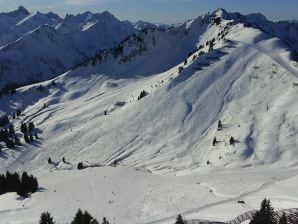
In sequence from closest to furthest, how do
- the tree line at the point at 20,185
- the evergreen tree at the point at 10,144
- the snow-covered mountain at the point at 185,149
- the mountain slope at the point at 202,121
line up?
the snow-covered mountain at the point at 185,149, the tree line at the point at 20,185, the mountain slope at the point at 202,121, the evergreen tree at the point at 10,144

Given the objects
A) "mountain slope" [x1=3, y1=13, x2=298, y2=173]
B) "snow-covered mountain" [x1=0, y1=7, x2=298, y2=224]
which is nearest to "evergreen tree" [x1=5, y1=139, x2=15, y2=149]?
"snow-covered mountain" [x1=0, y1=7, x2=298, y2=224]

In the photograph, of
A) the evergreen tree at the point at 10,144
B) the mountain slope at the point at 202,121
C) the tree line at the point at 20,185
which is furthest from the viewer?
the evergreen tree at the point at 10,144

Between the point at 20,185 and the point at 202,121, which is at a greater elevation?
the point at 202,121

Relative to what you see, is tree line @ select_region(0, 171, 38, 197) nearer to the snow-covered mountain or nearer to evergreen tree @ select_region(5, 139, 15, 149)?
the snow-covered mountain

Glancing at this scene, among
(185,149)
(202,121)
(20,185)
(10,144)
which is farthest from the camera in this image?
(10,144)

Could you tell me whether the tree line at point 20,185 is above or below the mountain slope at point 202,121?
below

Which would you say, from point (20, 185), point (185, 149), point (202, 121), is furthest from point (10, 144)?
point (20, 185)

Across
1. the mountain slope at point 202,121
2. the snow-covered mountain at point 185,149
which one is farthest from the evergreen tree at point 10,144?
the mountain slope at point 202,121

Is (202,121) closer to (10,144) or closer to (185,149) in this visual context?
(185,149)

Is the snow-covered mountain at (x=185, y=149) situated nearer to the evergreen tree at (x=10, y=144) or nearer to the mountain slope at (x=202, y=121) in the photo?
the mountain slope at (x=202, y=121)

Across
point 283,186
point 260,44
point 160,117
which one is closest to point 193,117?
point 160,117
